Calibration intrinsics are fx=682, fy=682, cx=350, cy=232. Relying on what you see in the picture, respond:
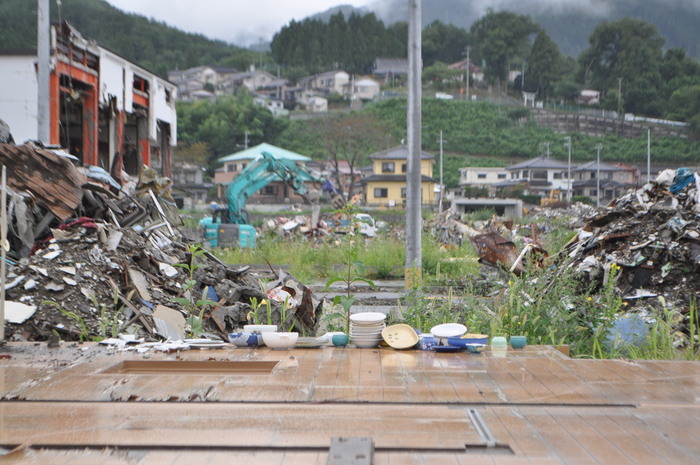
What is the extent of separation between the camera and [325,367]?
4242 mm

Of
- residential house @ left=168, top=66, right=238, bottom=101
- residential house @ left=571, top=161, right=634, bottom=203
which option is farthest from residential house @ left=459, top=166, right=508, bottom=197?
residential house @ left=168, top=66, right=238, bottom=101

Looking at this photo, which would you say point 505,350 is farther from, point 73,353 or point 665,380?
point 73,353

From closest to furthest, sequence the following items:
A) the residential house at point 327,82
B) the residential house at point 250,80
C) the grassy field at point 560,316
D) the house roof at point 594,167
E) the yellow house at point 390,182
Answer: the grassy field at point 560,316 < the yellow house at point 390,182 < the house roof at point 594,167 < the residential house at point 327,82 < the residential house at point 250,80

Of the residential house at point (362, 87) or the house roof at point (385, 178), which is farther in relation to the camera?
the residential house at point (362, 87)

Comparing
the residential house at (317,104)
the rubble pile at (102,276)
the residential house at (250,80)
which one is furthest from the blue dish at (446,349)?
the residential house at (250,80)

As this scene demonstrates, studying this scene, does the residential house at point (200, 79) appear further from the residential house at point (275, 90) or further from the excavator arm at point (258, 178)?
the excavator arm at point (258, 178)

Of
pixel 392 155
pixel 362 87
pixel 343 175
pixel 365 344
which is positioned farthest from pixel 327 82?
pixel 365 344

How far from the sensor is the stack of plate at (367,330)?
4961 millimetres

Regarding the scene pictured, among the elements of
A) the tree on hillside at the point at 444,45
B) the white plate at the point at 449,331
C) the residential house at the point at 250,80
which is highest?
the tree on hillside at the point at 444,45

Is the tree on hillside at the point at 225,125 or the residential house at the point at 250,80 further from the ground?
the residential house at the point at 250,80

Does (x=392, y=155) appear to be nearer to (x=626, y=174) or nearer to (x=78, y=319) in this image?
(x=626, y=174)

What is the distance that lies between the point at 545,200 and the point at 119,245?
169 ft

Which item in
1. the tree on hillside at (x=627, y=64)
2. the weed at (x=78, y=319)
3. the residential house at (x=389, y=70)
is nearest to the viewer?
the weed at (x=78, y=319)

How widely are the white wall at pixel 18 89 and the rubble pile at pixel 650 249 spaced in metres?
14.4
